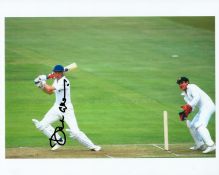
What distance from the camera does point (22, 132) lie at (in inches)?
623

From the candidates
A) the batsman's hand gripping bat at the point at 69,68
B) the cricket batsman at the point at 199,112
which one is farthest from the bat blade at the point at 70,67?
the cricket batsman at the point at 199,112

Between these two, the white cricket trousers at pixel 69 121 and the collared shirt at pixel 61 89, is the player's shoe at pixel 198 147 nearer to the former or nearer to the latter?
the white cricket trousers at pixel 69 121

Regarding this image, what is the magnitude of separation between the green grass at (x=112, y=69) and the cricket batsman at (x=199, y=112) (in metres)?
0.19

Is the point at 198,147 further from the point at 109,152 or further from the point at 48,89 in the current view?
the point at 48,89

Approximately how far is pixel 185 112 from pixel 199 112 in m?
0.20

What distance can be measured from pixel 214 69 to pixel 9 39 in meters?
2.99

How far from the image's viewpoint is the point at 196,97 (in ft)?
51.6

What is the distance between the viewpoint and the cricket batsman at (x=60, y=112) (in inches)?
618

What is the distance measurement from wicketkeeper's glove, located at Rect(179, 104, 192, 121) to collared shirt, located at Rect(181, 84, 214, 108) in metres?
0.07
